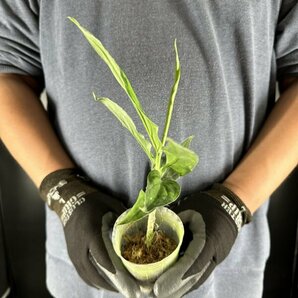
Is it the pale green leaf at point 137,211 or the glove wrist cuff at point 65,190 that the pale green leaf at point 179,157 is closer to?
the pale green leaf at point 137,211

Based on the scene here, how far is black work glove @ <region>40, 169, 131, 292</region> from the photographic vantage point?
1.66 feet

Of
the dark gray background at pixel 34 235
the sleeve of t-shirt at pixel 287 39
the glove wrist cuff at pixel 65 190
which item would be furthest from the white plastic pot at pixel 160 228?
the dark gray background at pixel 34 235

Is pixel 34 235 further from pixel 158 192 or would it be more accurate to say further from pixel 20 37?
pixel 158 192

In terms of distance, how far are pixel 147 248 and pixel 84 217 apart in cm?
11

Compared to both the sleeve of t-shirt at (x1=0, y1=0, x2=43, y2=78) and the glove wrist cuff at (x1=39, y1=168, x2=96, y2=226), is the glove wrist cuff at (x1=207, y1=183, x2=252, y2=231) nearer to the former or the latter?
the glove wrist cuff at (x1=39, y1=168, x2=96, y2=226)

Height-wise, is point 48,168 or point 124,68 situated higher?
point 124,68

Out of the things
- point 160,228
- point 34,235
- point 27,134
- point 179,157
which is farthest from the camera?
point 34,235

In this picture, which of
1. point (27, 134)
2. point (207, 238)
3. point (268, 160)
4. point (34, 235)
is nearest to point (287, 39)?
point (268, 160)

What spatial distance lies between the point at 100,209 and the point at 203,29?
0.25 metres

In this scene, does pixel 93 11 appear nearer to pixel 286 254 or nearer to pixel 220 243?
pixel 220 243

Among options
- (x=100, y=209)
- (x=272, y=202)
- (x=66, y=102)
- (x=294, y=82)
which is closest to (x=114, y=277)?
Answer: (x=100, y=209)

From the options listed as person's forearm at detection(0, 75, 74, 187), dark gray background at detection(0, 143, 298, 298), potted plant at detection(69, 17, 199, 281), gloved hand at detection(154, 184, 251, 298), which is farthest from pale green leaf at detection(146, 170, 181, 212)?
dark gray background at detection(0, 143, 298, 298)

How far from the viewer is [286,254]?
0.92 metres

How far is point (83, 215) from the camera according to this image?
0.53 metres
